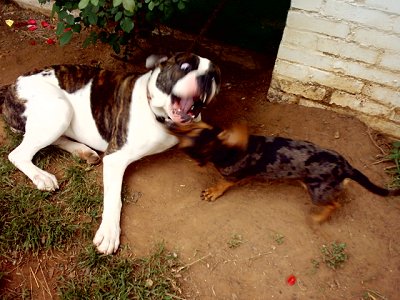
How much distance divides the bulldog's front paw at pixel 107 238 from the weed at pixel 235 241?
92 centimetres

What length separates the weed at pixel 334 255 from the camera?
3.20m

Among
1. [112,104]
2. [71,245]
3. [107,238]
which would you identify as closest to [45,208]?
[71,245]

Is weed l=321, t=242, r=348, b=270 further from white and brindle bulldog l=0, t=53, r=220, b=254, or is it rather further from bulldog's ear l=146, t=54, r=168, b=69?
bulldog's ear l=146, t=54, r=168, b=69

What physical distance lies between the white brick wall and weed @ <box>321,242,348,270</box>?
1549 millimetres

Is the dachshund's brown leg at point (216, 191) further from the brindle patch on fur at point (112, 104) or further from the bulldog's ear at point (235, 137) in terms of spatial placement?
the brindle patch on fur at point (112, 104)

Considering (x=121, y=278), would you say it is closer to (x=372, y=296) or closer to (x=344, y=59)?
(x=372, y=296)

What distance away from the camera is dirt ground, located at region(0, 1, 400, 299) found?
3.12 metres

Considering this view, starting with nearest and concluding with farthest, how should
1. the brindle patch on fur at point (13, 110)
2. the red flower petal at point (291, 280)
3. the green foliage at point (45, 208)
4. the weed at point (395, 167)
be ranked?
the red flower petal at point (291, 280)
the green foliage at point (45, 208)
the brindle patch on fur at point (13, 110)
the weed at point (395, 167)

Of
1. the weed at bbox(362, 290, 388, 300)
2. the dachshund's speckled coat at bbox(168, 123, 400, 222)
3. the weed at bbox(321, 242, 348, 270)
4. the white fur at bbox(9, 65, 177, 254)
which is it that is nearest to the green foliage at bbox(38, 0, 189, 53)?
the white fur at bbox(9, 65, 177, 254)

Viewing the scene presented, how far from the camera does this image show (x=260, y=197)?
362 cm

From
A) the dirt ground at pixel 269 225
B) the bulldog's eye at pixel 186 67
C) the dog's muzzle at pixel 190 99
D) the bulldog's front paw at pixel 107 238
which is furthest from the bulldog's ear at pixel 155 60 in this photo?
the bulldog's front paw at pixel 107 238

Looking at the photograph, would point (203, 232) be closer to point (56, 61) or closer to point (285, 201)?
point (285, 201)

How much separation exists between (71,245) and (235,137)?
1604 mm

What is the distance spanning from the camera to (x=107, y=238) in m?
3.21
